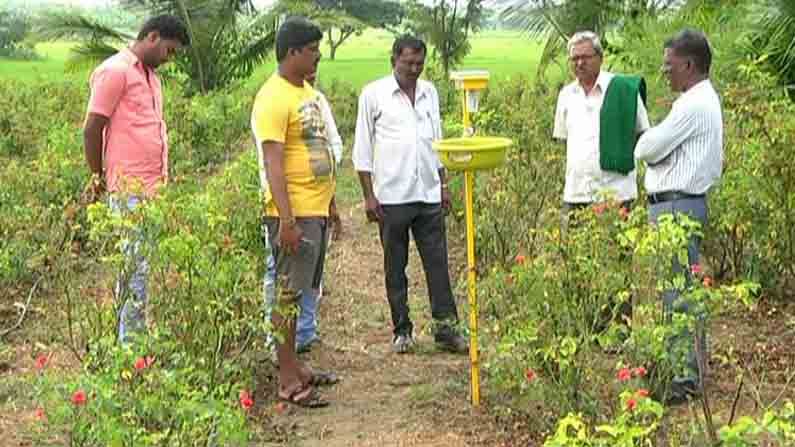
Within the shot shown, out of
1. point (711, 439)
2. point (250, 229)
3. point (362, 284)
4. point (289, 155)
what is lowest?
point (362, 284)

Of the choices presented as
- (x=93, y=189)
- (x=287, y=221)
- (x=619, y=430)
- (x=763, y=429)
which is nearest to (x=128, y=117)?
(x=93, y=189)

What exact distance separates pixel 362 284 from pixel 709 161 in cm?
361

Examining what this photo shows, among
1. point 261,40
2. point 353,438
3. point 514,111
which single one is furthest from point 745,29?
point 261,40

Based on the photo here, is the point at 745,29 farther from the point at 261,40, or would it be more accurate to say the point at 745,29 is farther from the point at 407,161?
the point at 261,40

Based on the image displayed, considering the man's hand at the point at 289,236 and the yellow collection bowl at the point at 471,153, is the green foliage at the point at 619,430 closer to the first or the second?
the yellow collection bowl at the point at 471,153

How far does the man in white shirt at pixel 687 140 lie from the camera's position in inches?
192

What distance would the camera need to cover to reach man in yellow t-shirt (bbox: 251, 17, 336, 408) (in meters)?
5.06

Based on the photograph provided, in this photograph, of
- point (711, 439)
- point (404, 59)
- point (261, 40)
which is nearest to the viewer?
point (711, 439)

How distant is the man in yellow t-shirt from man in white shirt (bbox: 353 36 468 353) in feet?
1.83

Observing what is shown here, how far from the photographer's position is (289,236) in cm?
508

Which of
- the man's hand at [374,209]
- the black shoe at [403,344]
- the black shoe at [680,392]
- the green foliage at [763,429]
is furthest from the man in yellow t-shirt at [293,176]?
the green foliage at [763,429]

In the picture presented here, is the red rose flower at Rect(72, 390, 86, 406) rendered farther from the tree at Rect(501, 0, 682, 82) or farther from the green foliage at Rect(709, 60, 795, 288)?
the tree at Rect(501, 0, 682, 82)

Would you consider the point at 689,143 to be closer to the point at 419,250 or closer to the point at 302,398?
the point at 419,250

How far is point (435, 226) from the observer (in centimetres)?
603
